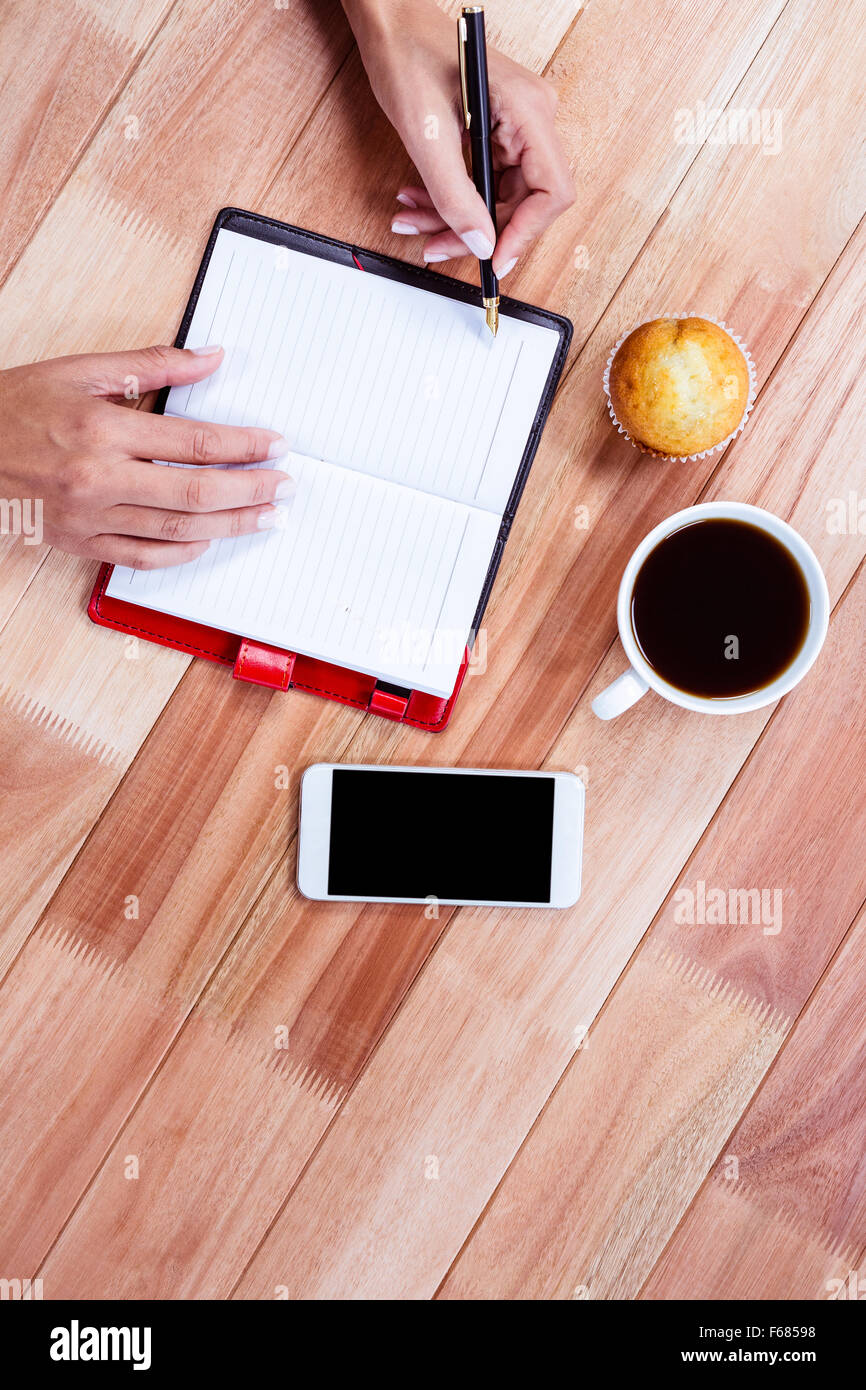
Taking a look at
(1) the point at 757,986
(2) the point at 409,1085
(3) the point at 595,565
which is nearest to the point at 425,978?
(2) the point at 409,1085

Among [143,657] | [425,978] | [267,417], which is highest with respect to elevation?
[267,417]

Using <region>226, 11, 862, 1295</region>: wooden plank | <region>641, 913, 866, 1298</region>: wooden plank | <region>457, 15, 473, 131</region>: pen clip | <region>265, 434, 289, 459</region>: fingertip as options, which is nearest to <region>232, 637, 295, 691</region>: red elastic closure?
<region>265, 434, 289, 459</region>: fingertip

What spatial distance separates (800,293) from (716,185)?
0.14m

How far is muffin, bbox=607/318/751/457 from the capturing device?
73 centimetres

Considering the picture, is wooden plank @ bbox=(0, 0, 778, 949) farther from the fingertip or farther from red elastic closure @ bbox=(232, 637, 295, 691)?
red elastic closure @ bbox=(232, 637, 295, 691)

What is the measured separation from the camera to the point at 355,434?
0.83 m

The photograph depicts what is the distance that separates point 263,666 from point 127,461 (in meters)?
0.23

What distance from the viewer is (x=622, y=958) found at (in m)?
0.88

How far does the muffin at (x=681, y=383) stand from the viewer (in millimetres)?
732

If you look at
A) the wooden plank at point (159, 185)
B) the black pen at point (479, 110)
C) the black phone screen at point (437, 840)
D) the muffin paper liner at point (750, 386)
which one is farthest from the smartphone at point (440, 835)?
the black pen at point (479, 110)

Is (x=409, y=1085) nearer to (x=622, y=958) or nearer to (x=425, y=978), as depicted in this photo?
(x=425, y=978)

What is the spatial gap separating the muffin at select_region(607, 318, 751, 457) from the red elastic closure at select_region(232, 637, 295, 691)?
1.31ft

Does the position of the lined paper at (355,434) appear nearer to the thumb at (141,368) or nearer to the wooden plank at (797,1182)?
the thumb at (141,368)
